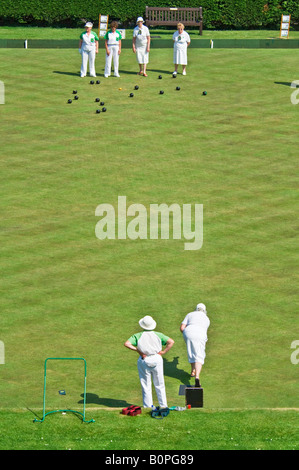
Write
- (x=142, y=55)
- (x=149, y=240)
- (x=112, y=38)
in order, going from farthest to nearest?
1. (x=142, y=55)
2. (x=112, y=38)
3. (x=149, y=240)

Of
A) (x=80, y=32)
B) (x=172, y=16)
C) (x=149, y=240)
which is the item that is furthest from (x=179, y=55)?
(x=149, y=240)

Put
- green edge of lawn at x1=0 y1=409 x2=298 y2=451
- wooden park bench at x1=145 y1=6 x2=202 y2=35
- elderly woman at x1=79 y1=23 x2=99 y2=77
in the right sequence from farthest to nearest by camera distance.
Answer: wooden park bench at x1=145 y1=6 x2=202 y2=35 < elderly woman at x1=79 y1=23 x2=99 y2=77 < green edge of lawn at x1=0 y1=409 x2=298 y2=451

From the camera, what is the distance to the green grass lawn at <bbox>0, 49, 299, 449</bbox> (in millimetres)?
18344

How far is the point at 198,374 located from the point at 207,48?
28.1 metres

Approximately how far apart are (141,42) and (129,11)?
450 inches

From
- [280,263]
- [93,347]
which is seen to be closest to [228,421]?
[93,347]

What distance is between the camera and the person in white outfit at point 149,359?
56.3ft

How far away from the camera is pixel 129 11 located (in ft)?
158

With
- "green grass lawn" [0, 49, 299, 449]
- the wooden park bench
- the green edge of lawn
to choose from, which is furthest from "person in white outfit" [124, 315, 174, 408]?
the wooden park bench

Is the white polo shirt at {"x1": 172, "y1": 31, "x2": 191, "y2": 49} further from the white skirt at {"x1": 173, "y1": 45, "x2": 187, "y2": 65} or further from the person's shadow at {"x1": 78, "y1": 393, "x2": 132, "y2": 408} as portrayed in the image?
the person's shadow at {"x1": 78, "y1": 393, "x2": 132, "y2": 408}

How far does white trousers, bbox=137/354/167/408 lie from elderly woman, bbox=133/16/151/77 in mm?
22373

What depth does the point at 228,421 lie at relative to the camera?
16156mm

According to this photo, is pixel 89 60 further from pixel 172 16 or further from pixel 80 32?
pixel 80 32

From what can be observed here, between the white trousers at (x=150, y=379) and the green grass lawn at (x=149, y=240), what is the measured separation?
79 centimetres
